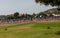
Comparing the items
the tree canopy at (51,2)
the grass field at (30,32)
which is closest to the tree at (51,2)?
the tree canopy at (51,2)

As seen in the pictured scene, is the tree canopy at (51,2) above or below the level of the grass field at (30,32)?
above

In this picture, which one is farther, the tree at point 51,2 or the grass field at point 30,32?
the grass field at point 30,32

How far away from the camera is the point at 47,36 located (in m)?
25.7

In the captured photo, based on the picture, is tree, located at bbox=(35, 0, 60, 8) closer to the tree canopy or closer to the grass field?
the tree canopy

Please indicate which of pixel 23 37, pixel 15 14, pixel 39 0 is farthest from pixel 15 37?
Result: pixel 15 14

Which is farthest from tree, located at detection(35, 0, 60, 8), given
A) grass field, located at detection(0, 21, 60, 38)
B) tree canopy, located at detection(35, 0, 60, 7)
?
grass field, located at detection(0, 21, 60, 38)

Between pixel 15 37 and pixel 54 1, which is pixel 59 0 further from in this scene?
pixel 15 37

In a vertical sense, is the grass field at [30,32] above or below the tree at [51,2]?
below

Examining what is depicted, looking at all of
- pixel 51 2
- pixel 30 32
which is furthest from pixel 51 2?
pixel 30 32

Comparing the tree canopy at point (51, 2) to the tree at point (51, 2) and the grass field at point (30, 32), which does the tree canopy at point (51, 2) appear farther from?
the grass field at point (30, 32)

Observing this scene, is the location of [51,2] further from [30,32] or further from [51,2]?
[30,32]

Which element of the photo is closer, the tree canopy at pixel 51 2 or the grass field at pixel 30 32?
the tree canopy at pixel 51 2

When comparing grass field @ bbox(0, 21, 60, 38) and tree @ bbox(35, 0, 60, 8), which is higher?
tree @ bbox(35, 0, 60, 8)

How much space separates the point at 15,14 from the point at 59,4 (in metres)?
66.5
